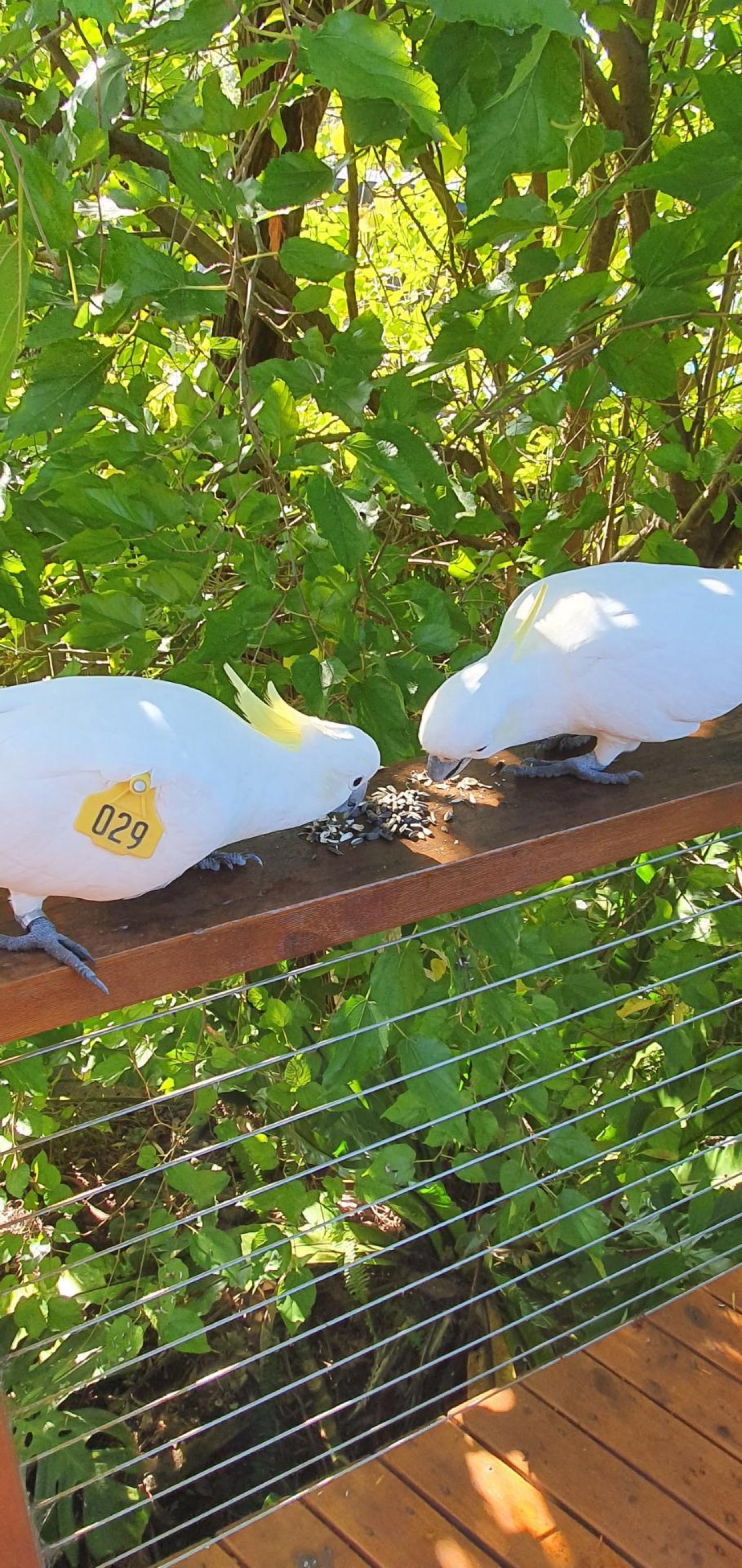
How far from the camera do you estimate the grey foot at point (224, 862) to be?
91 centimetres

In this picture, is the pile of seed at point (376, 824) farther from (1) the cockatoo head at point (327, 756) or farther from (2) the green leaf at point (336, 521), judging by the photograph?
(2) the green leaf at point (336, 521)

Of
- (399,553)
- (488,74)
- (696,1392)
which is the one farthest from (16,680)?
(696,1392)

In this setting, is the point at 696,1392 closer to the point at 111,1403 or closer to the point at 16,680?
the point at 111,1403

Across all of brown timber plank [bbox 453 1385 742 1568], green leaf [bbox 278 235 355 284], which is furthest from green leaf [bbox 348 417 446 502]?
brown timber plank [bbox 453 1385 742 1568]

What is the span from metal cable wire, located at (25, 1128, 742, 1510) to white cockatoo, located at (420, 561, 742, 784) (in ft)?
1.65

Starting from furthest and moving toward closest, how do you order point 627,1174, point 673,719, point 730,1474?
point 627,1174, point 730,1474, point 673,719

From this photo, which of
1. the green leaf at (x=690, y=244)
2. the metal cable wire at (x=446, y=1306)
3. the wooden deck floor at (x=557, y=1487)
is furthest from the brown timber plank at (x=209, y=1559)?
the green leaf at (x=690, y=244)

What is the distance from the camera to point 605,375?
3.71ft

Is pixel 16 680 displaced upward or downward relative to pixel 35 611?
downward

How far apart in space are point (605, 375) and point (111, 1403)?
1632 millimetres

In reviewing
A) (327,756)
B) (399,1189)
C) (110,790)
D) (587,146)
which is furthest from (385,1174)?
(587,146)

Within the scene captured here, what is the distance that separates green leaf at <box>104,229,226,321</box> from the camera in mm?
887

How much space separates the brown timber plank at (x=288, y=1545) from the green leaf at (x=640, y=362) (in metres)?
1.20

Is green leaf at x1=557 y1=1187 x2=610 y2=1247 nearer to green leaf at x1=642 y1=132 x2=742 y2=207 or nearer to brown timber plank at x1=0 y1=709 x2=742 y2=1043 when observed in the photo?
brown timber plank at x1=0 y1=709 x2=742 y2=1043
